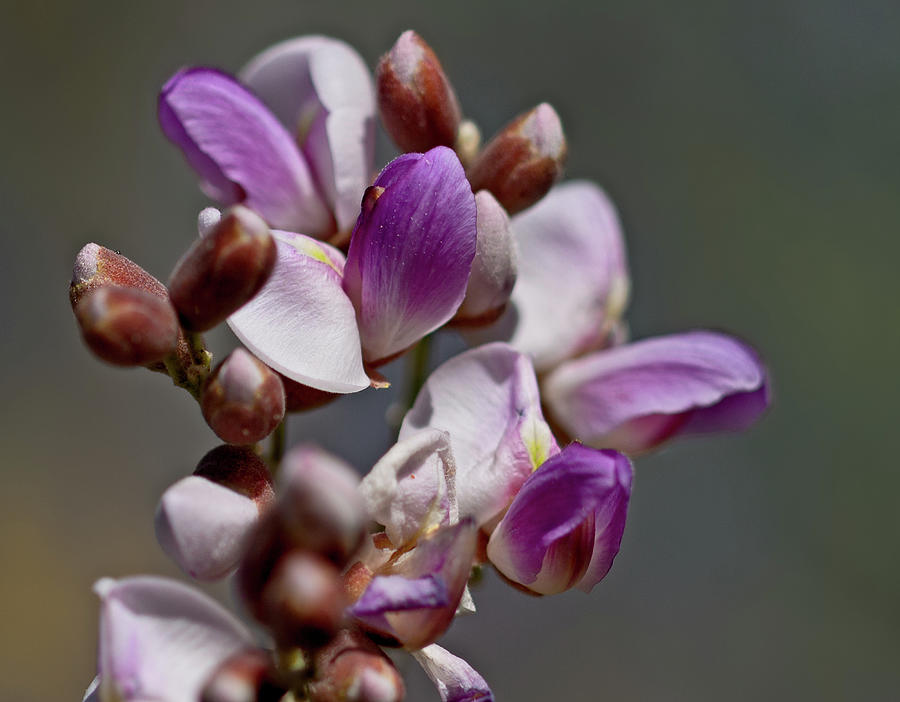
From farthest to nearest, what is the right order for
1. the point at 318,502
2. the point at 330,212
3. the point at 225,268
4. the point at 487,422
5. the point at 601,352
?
1. the point at 601,352
2. the point at 330,212
3. the point at 487,422
4. the point at 225,268
5. the point at 318,502

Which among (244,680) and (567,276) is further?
(567,276)

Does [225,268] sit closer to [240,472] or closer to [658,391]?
[240,472]

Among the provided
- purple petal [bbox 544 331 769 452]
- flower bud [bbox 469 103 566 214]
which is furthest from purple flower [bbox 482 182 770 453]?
flower bud [bbox 469 103 566 214]

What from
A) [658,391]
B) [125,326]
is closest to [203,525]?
[125,326]

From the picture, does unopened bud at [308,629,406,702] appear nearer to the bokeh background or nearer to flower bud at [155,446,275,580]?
flower bud at [155,446,275,580]

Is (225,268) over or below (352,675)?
over

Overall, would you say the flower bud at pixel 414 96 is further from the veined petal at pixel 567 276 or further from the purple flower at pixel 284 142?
the veined petal at pixel 567 276
